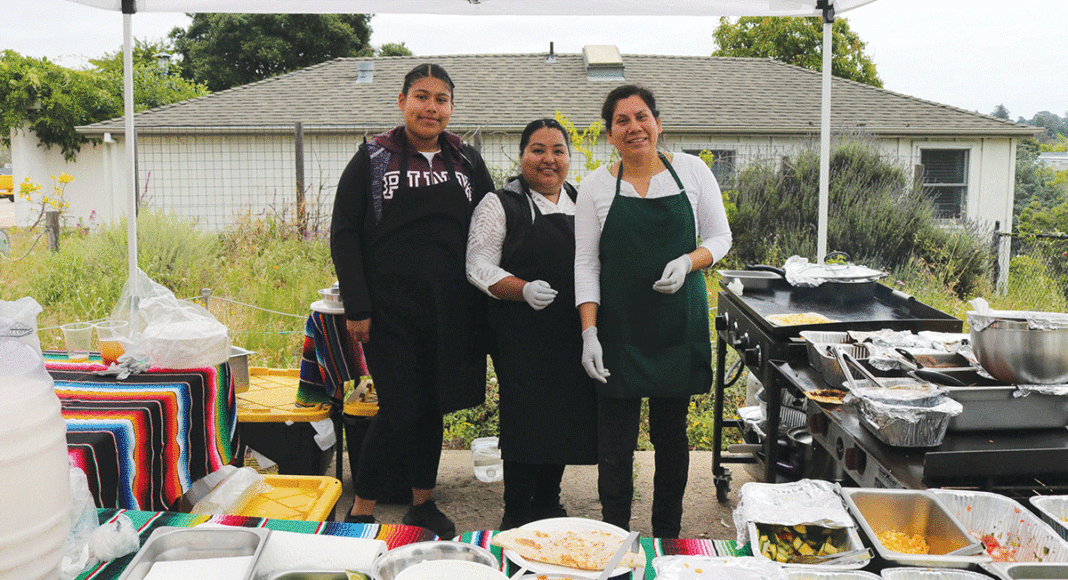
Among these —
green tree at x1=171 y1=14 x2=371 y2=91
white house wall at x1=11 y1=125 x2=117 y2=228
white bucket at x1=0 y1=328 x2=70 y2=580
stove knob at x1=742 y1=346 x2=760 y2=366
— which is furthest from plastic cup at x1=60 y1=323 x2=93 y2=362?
green tree at x1=171 y1=14 x2=371 y2=91

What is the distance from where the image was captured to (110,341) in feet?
8.86

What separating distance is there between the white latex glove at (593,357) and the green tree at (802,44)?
19.4 m

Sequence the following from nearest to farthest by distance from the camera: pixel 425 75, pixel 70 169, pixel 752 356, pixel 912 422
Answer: pixel 912 422, pixel 425 75, pixel 752 356, pixel 70 169

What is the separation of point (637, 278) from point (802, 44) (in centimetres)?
2058

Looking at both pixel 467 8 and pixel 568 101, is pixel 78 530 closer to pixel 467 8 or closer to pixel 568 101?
pixel 467 8

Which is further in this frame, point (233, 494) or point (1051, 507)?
point (233, 494)

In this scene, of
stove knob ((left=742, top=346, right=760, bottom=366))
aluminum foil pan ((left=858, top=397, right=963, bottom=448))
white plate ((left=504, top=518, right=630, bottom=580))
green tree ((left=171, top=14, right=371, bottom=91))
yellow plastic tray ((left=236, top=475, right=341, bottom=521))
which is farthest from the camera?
green tree ((left=171, top=14, right=371, bottom=91))

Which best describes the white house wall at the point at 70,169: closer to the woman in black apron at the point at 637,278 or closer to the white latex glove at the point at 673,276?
the woman in black apron at the point at 637,278

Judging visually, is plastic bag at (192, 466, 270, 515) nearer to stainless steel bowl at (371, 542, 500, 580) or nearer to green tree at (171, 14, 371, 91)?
stainless steel bowl at (371, 542, 500, 580)

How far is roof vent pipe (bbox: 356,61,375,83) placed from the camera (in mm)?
14322

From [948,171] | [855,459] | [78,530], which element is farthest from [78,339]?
[948,171]

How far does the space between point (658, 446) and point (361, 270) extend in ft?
4.23

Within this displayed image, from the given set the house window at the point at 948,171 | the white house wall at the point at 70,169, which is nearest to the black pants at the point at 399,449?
the house window at the point at 948,171

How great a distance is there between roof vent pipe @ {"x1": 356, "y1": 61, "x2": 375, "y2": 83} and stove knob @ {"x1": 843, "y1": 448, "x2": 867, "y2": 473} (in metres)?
13.5
